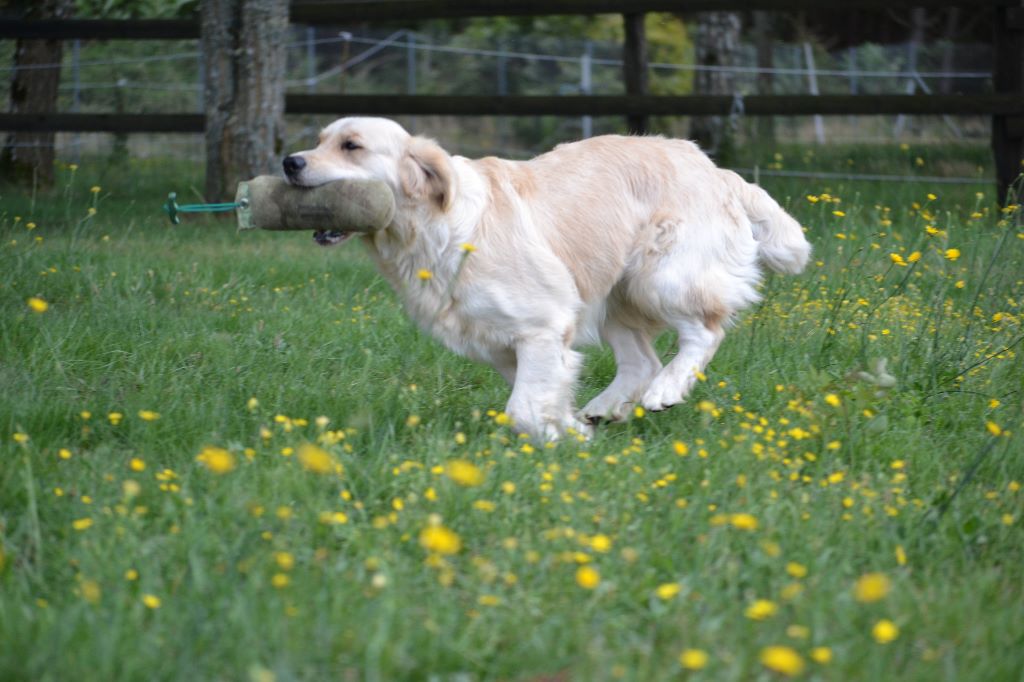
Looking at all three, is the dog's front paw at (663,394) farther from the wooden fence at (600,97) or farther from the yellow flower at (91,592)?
the wooden fence at (600,97)

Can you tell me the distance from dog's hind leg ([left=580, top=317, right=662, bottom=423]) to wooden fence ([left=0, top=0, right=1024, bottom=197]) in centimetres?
448

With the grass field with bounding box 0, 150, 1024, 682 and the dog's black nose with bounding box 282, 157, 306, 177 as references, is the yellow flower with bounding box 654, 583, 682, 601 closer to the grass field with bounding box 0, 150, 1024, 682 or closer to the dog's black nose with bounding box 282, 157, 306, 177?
the grass field with bounding box 0, 150, 1024, 682

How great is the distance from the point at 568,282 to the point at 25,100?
919 cm

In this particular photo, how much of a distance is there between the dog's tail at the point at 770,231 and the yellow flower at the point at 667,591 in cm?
243

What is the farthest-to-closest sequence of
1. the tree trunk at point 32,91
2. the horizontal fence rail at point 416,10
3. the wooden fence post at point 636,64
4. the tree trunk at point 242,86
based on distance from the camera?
the tree trunk at point 32,91 < the wooden fence post at point 636,64 < the horizontal fence rail at point 416,10 < the tree trunk at point 242,86

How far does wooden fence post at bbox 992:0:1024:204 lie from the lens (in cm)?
813

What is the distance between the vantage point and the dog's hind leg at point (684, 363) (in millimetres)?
4243

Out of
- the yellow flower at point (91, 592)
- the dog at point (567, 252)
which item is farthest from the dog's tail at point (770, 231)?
the yellow flower at point (91, 592)

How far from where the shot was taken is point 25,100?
11.4 m

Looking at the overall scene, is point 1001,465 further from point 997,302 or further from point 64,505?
point 64,505

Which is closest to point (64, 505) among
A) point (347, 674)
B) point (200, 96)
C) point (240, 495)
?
point (240, 495)

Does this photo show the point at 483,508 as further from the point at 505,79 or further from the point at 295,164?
the point at 505,79

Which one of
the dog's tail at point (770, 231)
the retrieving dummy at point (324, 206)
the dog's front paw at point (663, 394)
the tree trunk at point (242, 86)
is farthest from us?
the tree trunk at point (242, 86)

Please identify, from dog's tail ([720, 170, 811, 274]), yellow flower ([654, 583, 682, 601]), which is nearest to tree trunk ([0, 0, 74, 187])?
dog's tail ([720, 170, 811, 274])
